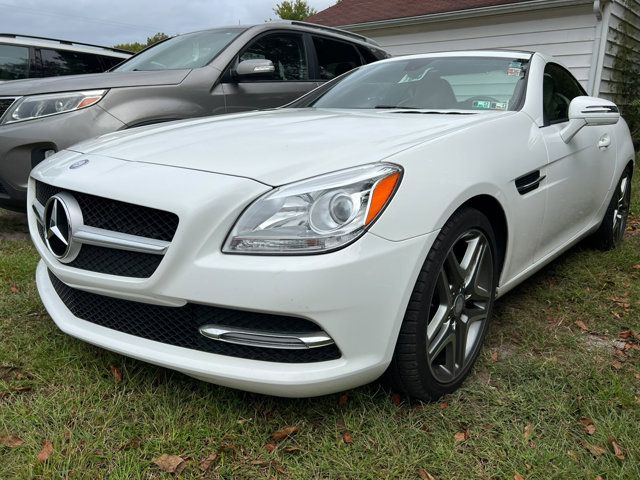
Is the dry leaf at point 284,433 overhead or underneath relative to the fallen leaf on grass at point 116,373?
underneath

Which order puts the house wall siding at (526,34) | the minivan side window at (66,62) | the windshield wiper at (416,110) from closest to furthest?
the windshield wiper at (416,110) → the minivan side window at (66,62) → the house wall siding at (526,34)

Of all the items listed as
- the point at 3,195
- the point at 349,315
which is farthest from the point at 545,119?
the point at 3,195

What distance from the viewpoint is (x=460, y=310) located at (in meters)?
2.15

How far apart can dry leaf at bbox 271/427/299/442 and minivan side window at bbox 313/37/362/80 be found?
3.96m

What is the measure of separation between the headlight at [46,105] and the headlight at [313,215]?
2542 millimetres

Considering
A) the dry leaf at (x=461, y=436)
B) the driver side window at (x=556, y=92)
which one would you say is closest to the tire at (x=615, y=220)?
the driver side window at (x=556, y=92)

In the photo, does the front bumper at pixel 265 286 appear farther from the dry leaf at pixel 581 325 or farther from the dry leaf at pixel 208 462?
the dry leaf at pixel 581 325

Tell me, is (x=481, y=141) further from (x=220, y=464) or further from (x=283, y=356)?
(x=220, y=464)

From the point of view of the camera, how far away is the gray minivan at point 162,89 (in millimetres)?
3611

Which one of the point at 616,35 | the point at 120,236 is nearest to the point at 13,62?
the point at 120,236

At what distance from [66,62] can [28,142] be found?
322 cm

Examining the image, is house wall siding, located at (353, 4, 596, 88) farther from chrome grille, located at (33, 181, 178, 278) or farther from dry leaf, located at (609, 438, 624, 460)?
chrome grille, located at (33, 181, 178, 278)

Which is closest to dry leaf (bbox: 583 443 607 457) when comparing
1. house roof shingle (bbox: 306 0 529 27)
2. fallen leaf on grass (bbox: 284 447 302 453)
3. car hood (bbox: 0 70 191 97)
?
fallen leaf on grass (bbox: 284 447 302 453)

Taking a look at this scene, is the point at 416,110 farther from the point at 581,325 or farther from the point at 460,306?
the point at 581,325
